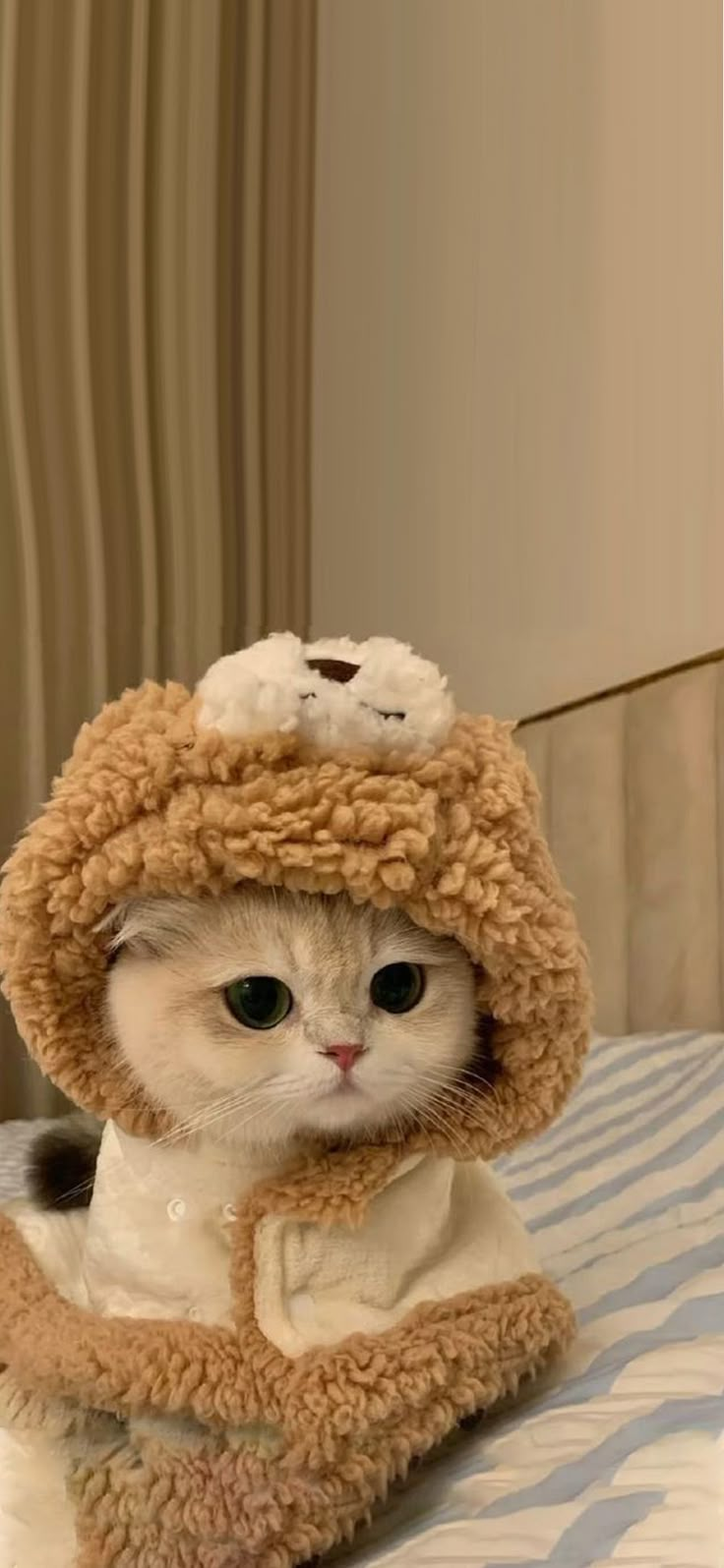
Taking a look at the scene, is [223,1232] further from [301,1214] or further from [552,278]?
[552,278]

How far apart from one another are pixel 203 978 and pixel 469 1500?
0.76ft

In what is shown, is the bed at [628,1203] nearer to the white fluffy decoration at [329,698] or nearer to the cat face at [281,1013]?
the cat face at [281,1013]

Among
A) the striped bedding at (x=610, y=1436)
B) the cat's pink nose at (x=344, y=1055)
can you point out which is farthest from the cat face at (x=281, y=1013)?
the striped bedding at (x=610, y=1436)

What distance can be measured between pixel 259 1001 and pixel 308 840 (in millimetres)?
74

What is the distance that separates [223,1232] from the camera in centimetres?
58

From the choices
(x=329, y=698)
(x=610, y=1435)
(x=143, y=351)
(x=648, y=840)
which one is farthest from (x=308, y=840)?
(x=143, y=351)

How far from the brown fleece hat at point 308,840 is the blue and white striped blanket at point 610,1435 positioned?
0.12m

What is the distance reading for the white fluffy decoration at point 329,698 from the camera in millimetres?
539

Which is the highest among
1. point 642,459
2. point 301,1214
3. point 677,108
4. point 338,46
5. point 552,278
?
point 338,46

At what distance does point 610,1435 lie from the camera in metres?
0.56

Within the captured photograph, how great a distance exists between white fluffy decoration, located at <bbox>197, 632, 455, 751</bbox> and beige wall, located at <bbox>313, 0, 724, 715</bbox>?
1180 mm

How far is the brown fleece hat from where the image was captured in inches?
21.0

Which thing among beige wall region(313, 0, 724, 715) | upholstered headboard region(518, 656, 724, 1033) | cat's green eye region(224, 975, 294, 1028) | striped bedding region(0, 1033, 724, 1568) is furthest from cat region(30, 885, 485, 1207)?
beige wall region(313, 0, 724, 715)

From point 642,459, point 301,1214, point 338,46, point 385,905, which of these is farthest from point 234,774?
point 338,46
